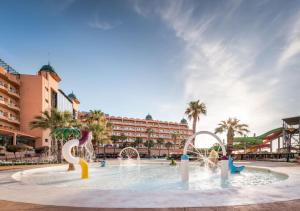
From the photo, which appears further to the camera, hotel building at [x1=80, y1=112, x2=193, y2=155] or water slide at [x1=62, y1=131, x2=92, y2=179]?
hotel building at [x1=80, y1=112, x2=193, y2=155]

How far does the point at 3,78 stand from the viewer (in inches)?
2004

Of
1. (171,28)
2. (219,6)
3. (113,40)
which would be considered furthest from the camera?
(171,28)

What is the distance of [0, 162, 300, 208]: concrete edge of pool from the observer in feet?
26.3

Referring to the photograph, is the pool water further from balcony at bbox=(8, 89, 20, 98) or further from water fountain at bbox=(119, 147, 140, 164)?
balcony at bbox=(8, 89, 20, 98)

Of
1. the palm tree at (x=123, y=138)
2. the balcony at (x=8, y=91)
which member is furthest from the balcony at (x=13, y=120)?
the palm tree at (x=123, y=138)

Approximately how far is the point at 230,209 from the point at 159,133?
11139 cm

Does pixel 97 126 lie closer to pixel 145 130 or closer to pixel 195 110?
pixel 195 110

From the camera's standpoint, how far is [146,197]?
8.86 meters

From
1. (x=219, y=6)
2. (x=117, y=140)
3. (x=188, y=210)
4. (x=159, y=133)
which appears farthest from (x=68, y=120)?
(x=159, y=133)

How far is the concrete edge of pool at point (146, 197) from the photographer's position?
802cm

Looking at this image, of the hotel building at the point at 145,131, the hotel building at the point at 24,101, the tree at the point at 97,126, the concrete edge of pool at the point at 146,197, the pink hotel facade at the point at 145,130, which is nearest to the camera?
the concrete edge of pool at the point at 146,197

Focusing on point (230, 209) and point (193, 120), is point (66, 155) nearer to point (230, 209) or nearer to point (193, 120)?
point (230, 209)

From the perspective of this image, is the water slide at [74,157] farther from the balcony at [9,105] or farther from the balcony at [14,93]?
the balcony at [14,93]

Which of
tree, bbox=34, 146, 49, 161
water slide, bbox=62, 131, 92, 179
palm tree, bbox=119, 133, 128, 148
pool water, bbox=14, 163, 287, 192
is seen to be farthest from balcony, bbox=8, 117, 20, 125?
palm tree, bbox=119, 133, 128, 148
